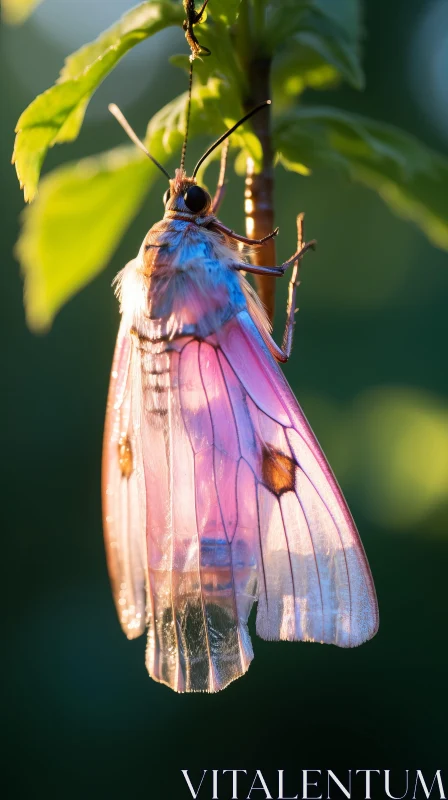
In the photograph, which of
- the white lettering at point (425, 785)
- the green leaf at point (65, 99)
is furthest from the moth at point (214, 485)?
the white lettering at point (425, 785)

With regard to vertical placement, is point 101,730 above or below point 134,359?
below

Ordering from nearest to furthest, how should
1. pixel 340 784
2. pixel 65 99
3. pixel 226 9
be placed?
1. pixel 226 9
2. pixel 65 99
3. pixel 340 784

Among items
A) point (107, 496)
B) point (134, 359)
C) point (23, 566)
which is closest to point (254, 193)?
point (134, 359)

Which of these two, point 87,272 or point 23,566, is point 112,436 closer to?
point 87,272

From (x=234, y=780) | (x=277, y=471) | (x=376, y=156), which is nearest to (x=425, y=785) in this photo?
(x=234, y=780)

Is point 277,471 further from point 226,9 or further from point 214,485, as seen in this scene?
point 226,9

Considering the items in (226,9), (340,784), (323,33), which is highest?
(323,33)

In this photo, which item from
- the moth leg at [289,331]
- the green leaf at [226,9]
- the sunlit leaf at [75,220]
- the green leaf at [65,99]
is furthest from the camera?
the sunlit leaf at [75,220]

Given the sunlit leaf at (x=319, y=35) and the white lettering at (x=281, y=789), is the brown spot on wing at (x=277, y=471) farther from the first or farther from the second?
the white lettering at (x=281, y=789)
